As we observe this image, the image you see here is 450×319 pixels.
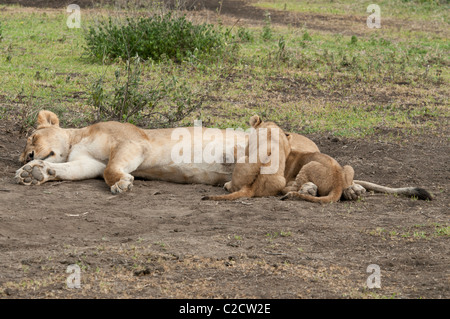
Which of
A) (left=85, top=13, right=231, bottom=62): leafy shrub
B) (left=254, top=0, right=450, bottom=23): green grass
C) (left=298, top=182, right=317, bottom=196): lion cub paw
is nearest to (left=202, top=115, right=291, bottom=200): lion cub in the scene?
(left=298, top=182, right=317, bottom=196): lion cub paw

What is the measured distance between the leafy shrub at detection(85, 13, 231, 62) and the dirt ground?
4968 millimetres

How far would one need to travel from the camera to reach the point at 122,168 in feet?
22.4

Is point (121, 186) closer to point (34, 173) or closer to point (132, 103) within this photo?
point (34, 173)

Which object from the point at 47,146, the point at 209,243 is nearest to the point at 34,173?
the point at 47,146

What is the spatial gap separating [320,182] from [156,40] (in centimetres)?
623

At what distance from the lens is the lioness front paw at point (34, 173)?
6602 mm

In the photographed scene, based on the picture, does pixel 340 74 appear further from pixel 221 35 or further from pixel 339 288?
pixel 339 288

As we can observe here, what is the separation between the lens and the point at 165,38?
39.6 feet

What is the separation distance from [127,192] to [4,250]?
1886 mm

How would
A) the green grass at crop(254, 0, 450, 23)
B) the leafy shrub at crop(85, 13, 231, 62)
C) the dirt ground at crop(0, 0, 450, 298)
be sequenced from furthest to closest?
the green grass at crop(254, 0, 450, 23) → the leafy shrub at crop(85, 13, 231, 62) → the dirt ground at crop(0, 0, 450, 298)

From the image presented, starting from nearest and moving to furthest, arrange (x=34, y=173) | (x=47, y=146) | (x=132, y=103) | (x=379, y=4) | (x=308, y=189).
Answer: (x=308, y=189) < (x=34, y=173) < (x=47, y=146) < (x=132, y=103) < (x=379, y=4)

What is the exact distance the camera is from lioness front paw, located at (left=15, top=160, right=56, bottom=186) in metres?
6.60

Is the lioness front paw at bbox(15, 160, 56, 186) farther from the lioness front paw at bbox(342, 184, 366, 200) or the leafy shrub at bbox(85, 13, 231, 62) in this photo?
the leafy shrub at bbox(85, 13, 231, 62)
